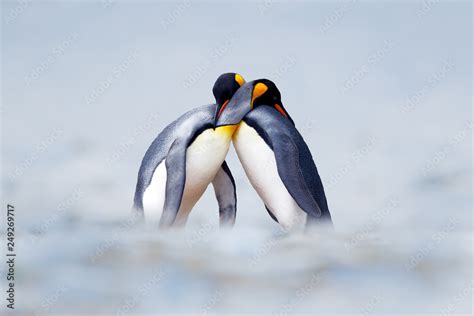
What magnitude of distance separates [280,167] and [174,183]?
616mm

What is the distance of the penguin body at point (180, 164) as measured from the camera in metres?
4.53

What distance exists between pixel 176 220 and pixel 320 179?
3.02 feet

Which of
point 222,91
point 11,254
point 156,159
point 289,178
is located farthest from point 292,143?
point 11,254

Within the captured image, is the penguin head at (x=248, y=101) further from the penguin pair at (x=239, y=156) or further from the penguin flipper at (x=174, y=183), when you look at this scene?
the penguin flipper at (x=174, y=183)

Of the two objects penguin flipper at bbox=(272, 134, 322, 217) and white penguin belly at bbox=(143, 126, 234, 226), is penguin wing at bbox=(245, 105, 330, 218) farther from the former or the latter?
white penguin belly at bbox=(143, 126, 234, 226)

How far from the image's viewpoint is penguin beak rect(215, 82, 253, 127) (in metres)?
4.61

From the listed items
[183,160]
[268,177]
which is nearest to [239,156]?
[268,177]

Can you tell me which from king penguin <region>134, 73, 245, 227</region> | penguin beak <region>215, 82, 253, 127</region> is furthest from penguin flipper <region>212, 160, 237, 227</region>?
penguin beak <region>215, 82, 253, 127</region>

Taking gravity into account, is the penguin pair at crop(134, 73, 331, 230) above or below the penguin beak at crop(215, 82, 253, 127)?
below

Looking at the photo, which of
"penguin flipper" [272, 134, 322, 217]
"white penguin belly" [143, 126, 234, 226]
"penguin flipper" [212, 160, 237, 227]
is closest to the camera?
"penguin flipper" [272, 134, 322, 217]

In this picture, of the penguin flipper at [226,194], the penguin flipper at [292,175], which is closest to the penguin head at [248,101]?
the penguin flipper at [292,175]

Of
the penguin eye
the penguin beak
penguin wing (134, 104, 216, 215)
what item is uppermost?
the penguin eye

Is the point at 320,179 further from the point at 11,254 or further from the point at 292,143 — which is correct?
the point at 11,254

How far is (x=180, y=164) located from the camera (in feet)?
A: 14.9
